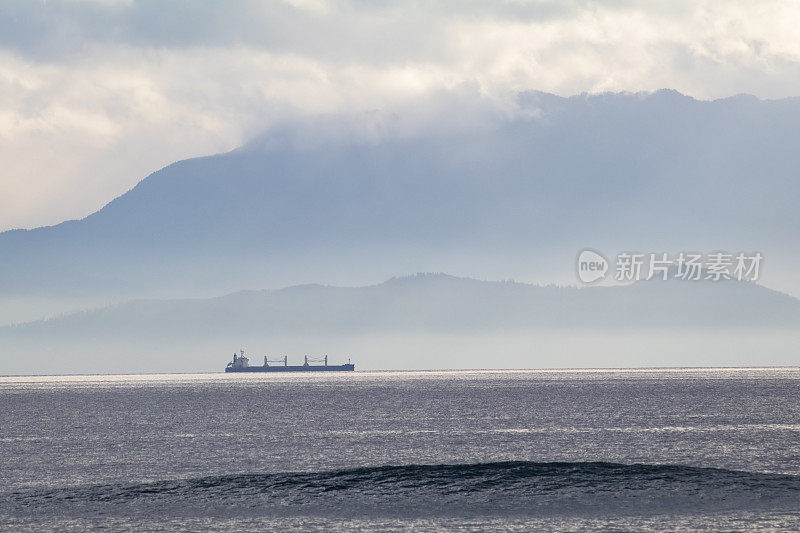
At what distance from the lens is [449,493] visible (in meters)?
57.6

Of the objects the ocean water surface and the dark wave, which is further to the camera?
the dark wave

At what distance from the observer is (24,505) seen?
55.4 m

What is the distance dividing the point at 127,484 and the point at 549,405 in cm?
11247

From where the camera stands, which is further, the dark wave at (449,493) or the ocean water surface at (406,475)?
the dark wave at (449,493)

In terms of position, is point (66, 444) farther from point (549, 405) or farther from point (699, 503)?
point (549, 405)

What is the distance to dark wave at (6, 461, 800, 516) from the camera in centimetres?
5319

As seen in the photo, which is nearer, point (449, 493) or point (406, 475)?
point (449, 493)

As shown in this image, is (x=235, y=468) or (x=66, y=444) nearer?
(x=235, y=468)

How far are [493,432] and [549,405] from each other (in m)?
66.6

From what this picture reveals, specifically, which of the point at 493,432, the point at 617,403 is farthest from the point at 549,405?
the point at 493,432

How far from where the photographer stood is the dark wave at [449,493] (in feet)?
174

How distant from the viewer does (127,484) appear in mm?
63000

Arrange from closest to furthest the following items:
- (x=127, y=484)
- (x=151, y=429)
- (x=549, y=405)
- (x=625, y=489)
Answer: (x=625, y=489)
(x=127, y=484)
(x=151, y=429)
(x=549, y=405)

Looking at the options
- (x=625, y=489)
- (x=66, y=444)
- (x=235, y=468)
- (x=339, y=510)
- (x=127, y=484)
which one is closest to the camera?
(x=339, y=510)
